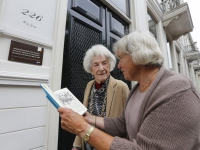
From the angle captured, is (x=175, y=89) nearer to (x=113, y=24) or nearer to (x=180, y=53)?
(x=113, y=24)

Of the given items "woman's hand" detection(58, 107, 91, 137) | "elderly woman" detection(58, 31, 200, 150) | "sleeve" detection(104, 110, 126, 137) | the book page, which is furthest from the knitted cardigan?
"sleeve" detection(104, 110, 126, 137)

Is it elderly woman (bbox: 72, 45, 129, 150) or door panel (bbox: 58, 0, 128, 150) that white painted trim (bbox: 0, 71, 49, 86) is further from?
elderly woman (bbox: 72, 45, 129, 150)

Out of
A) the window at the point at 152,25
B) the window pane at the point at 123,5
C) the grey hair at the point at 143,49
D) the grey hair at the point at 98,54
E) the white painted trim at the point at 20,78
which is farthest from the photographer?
the window at the point at 152,25

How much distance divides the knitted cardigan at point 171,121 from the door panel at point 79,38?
119cm

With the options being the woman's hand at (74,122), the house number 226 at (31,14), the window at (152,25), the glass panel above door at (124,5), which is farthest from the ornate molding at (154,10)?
the woman's hand at (74,122)

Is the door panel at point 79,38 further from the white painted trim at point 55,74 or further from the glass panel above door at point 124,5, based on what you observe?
the glass panel above door at point 124,5

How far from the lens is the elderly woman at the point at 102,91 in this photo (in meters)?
1.28

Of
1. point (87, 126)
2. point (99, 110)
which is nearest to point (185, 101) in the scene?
point (87, 126)

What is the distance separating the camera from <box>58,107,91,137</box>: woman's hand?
722mm

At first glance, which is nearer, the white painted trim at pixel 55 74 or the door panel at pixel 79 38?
the white painted trim at pixel 55 74

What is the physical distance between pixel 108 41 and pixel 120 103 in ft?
5.28

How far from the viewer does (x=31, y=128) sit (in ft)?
3.77

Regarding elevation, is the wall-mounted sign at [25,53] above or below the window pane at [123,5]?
below

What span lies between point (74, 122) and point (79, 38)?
4.91 ft
